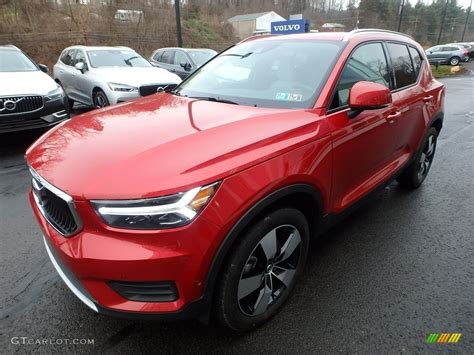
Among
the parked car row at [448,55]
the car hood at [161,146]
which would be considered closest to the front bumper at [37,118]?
the car hood at [161,146]

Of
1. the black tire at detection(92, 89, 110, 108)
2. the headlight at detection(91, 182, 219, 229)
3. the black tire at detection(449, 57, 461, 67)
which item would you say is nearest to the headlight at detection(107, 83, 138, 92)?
the black tire at detection(92, 89, 110, 108)

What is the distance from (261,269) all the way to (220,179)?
70cm

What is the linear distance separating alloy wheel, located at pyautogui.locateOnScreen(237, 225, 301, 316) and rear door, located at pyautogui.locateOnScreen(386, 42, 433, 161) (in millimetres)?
1609

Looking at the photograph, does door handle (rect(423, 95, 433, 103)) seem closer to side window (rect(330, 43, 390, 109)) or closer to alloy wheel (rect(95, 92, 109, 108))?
side window (rect(330, 43, 390, 109))

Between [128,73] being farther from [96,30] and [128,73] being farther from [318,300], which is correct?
[96,30]

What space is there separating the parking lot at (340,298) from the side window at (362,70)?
1329 millimetres

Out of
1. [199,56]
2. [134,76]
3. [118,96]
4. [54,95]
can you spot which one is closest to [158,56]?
[199,56]

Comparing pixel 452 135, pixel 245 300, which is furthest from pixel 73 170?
pixel 452 135

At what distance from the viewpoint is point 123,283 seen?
5.47ft

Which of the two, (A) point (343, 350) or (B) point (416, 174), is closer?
(A) point (343, 350)

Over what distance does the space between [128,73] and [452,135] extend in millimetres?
6814

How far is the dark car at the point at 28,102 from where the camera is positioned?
199 inches

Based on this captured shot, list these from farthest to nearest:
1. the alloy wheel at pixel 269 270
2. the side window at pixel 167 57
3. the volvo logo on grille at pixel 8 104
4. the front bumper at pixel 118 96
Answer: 1. the side window at pixel 167 57
2. the front bumper at pixel 118 96
3. the volvo logo on grille at pixel 8 104
4. the alloy wheel at pixel 269 270

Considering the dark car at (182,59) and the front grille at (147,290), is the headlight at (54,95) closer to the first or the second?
the front grille at (147,290)
